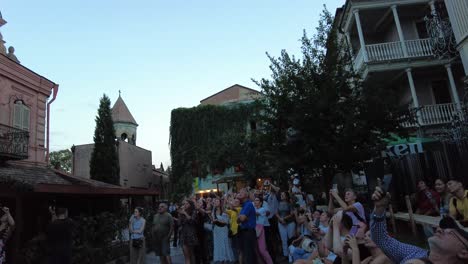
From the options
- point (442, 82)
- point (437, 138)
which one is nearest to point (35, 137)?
point (437, 138)

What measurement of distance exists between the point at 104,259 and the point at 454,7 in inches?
618

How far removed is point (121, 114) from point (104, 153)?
18053 mm

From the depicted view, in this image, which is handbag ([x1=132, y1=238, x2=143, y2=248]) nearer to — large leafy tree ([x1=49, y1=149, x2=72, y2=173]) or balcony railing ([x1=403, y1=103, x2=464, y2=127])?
balcony railing ([x1=403, y1=103, x2=464, y2=127])

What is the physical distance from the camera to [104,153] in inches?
1043

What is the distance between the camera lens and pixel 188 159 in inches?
1135

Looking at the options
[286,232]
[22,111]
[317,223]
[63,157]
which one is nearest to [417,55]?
[286,232]

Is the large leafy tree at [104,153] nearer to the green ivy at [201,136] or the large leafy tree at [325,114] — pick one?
the green ivy at [201,136]

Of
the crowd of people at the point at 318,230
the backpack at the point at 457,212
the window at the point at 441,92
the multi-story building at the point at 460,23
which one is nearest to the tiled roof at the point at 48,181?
the crowd of people at the point at 318,230

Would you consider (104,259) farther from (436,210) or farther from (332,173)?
(436,210)

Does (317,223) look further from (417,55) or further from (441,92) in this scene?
(441,92)

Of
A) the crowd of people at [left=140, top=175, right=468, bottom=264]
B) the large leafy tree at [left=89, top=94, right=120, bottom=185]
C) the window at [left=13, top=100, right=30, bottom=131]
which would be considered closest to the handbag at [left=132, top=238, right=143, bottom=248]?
the crowd of people at [left=140, top=175, right=468, bottom=264]

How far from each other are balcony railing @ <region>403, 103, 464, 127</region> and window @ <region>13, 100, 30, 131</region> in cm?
1800

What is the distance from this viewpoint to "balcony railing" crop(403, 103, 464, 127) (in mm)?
15148

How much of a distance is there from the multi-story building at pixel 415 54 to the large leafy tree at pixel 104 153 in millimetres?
18938
